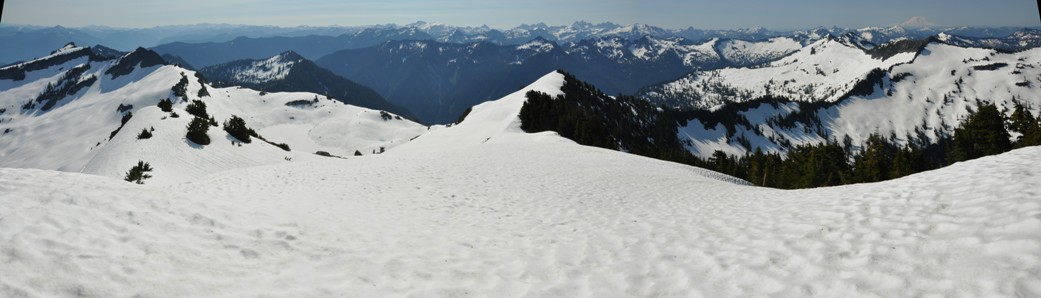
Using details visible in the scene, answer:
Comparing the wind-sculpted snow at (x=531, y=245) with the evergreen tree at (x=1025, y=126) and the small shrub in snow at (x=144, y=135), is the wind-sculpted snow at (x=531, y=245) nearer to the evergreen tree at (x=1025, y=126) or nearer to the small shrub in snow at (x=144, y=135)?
the small shrub in snow at (x=144, y=135)

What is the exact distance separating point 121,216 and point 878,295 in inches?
551

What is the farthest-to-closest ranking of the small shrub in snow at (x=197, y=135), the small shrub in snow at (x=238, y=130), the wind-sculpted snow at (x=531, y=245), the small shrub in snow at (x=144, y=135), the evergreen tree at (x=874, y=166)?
the evergreen tree at (x=874, y=166)
the small shrub in snow at (x=238, y=130)
the small shrub in snow at (x=197, y=135)
the small shrub in snow at (x=144, y=135)
the wind-sculpted snow at (x=531, y=245)

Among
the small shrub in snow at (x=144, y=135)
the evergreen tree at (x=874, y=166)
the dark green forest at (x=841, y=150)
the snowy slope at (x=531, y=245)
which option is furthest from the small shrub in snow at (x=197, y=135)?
the evergreen tree at (x=874, y=166)

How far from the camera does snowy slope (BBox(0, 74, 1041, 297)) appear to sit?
674 cm

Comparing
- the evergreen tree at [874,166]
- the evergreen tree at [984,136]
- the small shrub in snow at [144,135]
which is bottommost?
the small shrub in snow at [144,135]

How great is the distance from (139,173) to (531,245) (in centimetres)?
3470

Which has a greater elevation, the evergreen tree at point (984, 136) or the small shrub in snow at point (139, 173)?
the evergreen tree at point (984, 136)

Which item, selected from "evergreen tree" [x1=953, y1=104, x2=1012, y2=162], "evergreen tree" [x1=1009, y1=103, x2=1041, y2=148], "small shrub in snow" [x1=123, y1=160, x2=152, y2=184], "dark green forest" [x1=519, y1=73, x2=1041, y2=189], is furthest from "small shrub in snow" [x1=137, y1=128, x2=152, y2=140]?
"evergreen tree" [x1=953, y1=104, x2=1012, y2=162]

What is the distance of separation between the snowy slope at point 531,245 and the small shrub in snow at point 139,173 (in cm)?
2165

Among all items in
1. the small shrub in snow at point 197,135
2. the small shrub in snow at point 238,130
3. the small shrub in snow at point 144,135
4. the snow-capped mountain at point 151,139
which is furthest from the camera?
the small shrub in snow at point 238,130

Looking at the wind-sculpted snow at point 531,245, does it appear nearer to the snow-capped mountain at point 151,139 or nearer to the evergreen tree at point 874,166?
the snow-capped mountain at point 151,139

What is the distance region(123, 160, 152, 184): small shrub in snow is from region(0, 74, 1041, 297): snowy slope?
2165cm

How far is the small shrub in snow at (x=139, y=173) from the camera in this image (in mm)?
30723

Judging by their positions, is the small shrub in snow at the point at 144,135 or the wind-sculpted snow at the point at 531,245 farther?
the small shrub in snow at the point at 144,135
